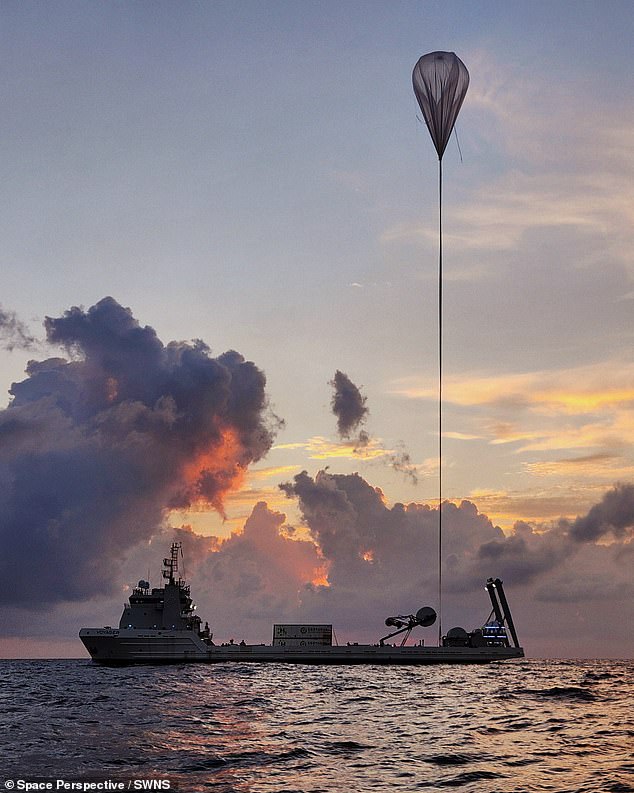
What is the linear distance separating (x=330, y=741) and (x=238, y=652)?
348 feet

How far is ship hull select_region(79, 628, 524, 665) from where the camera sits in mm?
134000

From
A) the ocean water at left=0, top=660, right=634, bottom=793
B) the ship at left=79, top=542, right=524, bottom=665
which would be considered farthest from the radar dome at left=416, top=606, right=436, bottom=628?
the ocean water at left=0, top=660, right=634, bottom=793

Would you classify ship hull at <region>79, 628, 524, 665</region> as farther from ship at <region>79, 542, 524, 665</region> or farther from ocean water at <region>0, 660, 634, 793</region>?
ocean water at <region>0, 660, 634, 793</region>

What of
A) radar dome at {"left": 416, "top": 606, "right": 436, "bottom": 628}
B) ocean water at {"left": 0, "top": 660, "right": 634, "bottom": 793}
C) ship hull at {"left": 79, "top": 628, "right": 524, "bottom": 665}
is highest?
radar dome at {"left": 416, "top": 606, "right": 436, "bottom": 628}

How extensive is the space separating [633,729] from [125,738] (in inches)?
1006

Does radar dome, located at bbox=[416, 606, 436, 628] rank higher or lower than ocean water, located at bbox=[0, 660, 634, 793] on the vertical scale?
higher

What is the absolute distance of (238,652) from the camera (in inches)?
5507

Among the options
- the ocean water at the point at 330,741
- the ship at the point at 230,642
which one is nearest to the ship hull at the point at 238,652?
the ship at the point at 230,642

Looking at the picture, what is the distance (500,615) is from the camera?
154 metres

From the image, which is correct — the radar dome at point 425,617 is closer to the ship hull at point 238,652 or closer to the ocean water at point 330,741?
the ship hull at point 238,652

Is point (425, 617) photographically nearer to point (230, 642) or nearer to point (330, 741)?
point (230, 642)

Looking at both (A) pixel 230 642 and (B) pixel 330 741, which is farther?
(A) pixel 230 642

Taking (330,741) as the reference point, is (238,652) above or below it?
above

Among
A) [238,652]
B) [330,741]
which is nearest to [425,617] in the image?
[238,652]
